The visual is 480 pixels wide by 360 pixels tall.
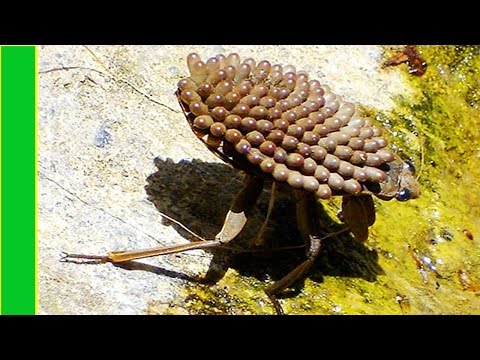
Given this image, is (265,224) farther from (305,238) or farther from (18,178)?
(18,178)

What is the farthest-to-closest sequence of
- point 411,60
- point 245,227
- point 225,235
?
1. point 411,60
2. point 245,227
3. point 225,235

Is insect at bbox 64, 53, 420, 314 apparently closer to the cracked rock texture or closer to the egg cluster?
the egg cluster

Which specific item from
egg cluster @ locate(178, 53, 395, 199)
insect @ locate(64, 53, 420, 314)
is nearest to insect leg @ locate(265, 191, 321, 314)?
insect @ locate(64, 53, 420, 314)

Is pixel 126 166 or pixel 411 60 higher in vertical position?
pixel 411 60

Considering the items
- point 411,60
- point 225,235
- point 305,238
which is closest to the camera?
point 225,235

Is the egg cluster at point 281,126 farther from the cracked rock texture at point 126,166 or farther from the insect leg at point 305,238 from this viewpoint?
the cracked rock texture at point 126,166

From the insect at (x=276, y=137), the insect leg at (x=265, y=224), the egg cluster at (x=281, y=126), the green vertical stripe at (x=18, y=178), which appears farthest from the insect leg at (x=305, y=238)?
the green vertical stripe at (x=18, y=178)

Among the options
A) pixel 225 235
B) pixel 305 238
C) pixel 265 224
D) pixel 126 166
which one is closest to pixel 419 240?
pixel 305 238

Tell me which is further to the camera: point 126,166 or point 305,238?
point 126,166
